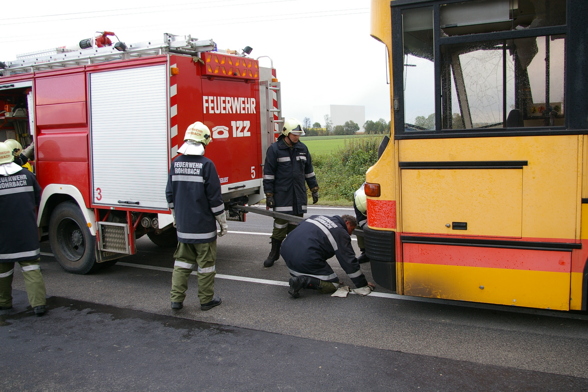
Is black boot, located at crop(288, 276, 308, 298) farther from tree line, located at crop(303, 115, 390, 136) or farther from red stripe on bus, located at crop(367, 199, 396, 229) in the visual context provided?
tree line, located at crop(303, 115, 390, 136)

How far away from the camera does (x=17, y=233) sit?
559cm

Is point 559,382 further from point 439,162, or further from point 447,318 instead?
point 439,162

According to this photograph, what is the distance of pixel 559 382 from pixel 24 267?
5084 mm

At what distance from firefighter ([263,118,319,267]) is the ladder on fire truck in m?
1.51

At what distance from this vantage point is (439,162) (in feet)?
15.0

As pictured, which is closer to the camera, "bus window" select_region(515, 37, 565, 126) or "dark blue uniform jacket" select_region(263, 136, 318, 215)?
"bus window" select_region(515, 37, 565, 126)

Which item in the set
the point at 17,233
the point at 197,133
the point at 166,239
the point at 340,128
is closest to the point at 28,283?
the point at 17,233

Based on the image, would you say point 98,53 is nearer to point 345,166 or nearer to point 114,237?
point 114,237

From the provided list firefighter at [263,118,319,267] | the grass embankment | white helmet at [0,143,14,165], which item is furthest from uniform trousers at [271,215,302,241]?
the grass embankment

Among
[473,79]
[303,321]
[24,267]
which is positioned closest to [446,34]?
[473,79]

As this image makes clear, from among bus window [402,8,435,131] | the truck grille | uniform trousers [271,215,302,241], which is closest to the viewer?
bus window [402,8,435,131]

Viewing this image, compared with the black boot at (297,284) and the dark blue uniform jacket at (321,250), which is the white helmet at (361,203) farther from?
the black boot at (297,284)

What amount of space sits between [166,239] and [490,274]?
530cm

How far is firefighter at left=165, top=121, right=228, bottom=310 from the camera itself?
5.38 m
